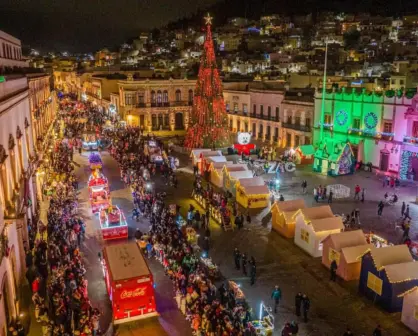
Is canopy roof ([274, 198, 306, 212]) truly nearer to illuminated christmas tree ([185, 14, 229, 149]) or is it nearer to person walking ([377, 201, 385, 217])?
person walking ([377, 201, 385, 217])

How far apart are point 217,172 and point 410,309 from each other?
18111mm

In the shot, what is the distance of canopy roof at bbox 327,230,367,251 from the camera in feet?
58.5

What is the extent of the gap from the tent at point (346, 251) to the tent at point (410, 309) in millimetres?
2782

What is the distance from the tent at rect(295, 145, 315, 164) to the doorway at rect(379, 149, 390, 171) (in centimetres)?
589

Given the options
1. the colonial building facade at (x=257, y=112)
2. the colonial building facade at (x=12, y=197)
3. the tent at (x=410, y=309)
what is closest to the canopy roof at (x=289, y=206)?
the tent at (x=410, y=309)

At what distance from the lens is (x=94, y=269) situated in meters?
18.1

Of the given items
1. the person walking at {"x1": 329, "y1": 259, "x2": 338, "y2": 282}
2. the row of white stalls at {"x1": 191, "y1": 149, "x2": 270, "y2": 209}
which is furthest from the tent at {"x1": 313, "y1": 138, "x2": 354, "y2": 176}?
the person walking at {"x1": 329, "y1": 259, "x2": 338, "y2": 282}

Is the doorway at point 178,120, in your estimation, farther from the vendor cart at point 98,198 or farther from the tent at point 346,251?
the tent at point 346,251

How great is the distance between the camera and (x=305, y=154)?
38031 millimetres

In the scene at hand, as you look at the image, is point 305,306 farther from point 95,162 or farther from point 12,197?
point 95,162

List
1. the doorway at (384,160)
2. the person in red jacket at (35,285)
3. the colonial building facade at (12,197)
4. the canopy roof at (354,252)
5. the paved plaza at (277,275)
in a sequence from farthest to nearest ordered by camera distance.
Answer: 1. the doorway at (384,160)
2. the canopy roof at (354,252)
3. the person in red jacket at (35,285)
4. the paved plaza at (277,275)
5. the colonial building facade at (12,197)

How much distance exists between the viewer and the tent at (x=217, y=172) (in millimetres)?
30594

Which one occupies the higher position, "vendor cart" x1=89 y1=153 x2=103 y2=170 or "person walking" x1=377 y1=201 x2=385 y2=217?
"vendor cart" x1=89 y1=153 x2=103 y2=170

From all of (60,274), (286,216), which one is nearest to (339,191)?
(286,216)
